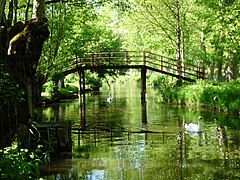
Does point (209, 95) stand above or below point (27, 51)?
below

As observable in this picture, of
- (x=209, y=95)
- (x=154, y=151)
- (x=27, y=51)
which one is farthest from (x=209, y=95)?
(x=27, y=51)

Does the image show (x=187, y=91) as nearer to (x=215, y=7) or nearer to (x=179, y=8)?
(x=215, y=7)

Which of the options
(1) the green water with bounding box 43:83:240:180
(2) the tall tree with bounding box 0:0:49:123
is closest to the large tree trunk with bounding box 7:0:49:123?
(2) the tall tree with bounding box 0:0:49:123

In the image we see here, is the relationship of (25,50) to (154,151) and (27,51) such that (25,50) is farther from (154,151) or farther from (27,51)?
(154,151)

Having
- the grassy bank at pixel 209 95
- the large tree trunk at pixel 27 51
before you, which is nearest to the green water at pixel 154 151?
the grassy bank at pixel 209 95

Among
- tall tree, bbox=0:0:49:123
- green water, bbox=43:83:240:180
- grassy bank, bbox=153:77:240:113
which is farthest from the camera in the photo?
grassy bank, bbox=153:77:240:113

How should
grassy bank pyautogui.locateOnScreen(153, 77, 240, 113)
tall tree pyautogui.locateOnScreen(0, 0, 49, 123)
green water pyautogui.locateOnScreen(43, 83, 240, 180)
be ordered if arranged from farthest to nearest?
grassy bank pyautogui.locateOnScreen(153, 77, 240, 113) < tall tree pyautogui.locateOnScreen(0, 0, 49, 123) < green water pyautogui.locateOnScreen(43, 83, 240, 180)

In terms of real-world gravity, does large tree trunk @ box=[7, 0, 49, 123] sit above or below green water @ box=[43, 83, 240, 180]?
above

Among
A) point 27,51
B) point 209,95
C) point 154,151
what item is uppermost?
point 27,51

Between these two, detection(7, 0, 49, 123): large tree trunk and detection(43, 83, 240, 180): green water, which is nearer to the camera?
detection(43, 83, 240, 180): green water

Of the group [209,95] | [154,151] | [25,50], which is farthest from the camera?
[209,95]

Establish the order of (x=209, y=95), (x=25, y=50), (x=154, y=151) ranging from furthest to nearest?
(x=209, y=95), (x=154, y=151), (x=25, y=50)

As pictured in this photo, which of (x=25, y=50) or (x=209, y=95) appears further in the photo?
(x=209, y=95)

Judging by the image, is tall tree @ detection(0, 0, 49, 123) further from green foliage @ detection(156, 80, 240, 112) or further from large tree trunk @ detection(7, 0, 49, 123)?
green foliage @ detection(156, 80, 240, 112)
